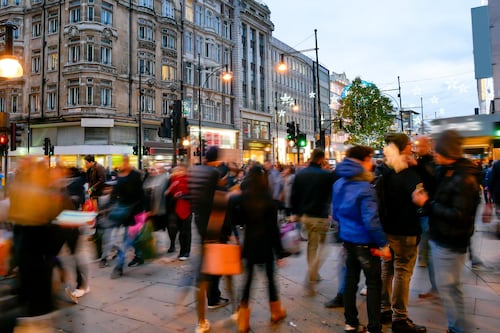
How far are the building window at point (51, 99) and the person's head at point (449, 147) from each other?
38168 mm

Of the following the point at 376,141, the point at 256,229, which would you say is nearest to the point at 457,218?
the point at 256,229

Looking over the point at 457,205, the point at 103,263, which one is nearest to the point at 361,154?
the point at 457,205

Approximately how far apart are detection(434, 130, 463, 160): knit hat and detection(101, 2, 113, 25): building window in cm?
3704

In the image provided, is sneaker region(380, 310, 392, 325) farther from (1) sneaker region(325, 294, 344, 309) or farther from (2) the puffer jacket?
(2) the puffer jacket

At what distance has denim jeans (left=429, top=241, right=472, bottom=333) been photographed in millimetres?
3695

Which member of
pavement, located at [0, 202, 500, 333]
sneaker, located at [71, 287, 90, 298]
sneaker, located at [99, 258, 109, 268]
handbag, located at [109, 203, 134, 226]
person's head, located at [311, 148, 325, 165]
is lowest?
pavement, located at [0, 202, 500, 333]

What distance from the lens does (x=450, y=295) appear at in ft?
12.2

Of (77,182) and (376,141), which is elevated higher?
(376,141)

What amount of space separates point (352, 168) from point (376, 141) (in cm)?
4992

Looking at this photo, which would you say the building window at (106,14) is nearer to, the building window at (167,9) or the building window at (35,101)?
the building window at (167,9)

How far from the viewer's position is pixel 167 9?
41031mm

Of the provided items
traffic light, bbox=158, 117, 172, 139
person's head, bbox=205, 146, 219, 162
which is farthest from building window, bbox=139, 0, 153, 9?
person's head, bbox=205, 146, 219, 162

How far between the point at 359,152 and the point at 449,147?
0.84m

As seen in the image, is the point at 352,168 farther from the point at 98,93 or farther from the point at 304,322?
the point at 98,93
